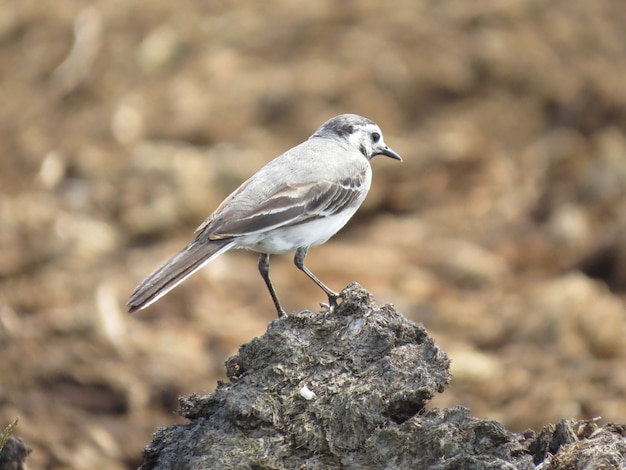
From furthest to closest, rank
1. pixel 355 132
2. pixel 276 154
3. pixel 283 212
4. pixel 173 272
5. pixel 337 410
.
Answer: pixel 276 154 → pixel 355 132 → pixel 283 212 → pixel 173 272 → pixel 337 410

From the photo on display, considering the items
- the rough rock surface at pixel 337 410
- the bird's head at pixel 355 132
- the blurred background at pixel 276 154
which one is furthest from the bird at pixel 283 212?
the blurred background at pixel 276 154

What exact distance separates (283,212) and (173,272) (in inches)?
43.6

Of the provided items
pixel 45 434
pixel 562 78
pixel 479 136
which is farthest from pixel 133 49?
pixel 45 434

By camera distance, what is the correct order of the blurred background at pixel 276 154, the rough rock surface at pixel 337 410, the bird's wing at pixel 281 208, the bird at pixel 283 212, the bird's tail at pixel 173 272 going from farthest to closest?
1. the blurred background at pixel 276 154
2. the bird's wing at pixel 281 208
3. the bird at pixel 283 212
4. the bird's tail at pixel 173 272
5. the rough rock surface at pixel 337 410

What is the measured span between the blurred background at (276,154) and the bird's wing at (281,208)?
4.67 meters

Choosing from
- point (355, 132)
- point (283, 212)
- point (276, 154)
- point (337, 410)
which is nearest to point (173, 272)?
point (283, 212)

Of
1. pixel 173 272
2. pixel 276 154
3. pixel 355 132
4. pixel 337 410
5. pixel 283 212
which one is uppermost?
pixel 276 154

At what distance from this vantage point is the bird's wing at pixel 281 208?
765 cm

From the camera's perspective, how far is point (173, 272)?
7164 millimetres

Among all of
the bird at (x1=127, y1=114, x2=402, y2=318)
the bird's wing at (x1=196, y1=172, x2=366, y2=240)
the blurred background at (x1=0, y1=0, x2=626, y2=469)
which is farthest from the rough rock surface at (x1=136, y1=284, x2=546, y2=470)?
the blurred background at (x1=0, y1=0, x2=626, y2=469)

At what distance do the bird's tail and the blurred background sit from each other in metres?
4.76

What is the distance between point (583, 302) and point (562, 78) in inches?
240

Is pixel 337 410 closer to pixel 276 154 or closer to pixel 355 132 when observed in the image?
pixel 355 132

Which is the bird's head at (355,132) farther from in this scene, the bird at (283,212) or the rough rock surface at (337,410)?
the rough rock surface at (337,410)
